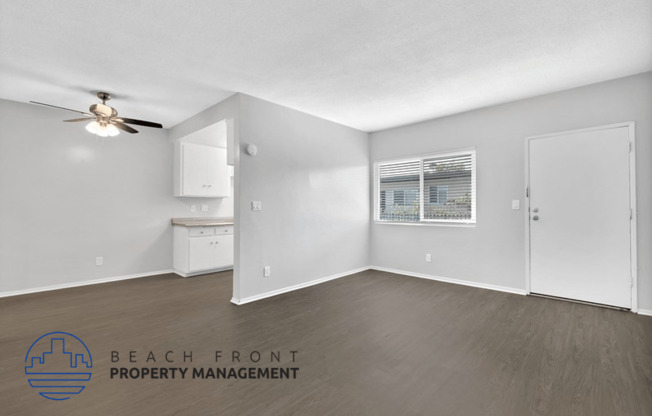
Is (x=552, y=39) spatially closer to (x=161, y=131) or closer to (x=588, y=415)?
(x=588, y=415)

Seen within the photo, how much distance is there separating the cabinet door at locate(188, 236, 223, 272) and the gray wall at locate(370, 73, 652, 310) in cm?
294

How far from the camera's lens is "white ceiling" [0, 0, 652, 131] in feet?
6.81

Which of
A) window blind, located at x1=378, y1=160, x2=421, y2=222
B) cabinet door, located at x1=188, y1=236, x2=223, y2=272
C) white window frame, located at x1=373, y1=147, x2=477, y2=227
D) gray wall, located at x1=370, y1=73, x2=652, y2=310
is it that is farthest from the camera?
window blind, located at x1=378, y1=160, x2=421, y2=222

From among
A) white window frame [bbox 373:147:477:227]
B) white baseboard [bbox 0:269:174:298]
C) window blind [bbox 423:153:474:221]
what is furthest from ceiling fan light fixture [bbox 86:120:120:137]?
window blind [bbox 423:153:474:221]

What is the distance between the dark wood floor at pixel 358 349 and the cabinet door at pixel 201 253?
0.80m

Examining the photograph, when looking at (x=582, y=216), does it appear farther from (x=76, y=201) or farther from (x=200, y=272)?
(x=76, y=201)

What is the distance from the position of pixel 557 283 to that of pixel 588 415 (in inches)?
93.4

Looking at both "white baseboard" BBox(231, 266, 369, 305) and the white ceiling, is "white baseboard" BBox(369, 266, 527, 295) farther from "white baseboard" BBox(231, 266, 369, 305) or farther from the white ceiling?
the white ceiling

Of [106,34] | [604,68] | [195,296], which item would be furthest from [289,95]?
[604,68]

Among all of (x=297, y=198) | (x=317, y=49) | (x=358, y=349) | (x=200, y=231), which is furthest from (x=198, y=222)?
(x=358, y=349)

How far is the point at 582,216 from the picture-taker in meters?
3.36

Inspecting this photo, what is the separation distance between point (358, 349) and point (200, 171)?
4142 millimetres

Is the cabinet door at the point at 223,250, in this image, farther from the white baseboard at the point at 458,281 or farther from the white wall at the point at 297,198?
the white baseboard at the point at 458,281

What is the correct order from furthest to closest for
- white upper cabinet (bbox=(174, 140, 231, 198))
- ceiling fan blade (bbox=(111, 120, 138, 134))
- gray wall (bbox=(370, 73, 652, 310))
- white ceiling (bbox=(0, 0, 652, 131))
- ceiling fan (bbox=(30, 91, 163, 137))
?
white upper cabinet (bbox=(174, 140, 231, 198)) → ceiling fan blade (bbox=(111, 120, 138, 134)) → ceiling fan (bbox=(30, 91, 163, 137)) → gray wall (bbox=(370, 73, 652, 310)) → white ceiling (bbox=(0, 0, 652, 131))
